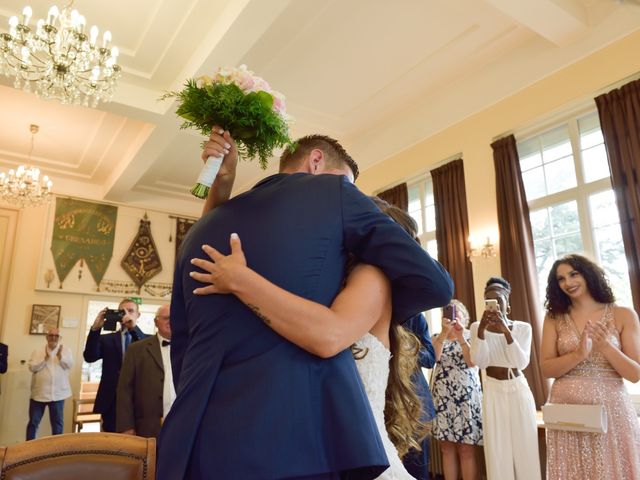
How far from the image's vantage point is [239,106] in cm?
132

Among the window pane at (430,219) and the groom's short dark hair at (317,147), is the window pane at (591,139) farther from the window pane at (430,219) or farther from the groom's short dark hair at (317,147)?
the groom's short dark hair at (317,147)

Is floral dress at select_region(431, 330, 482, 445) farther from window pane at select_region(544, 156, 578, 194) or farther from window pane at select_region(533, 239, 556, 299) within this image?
window pane at select_region(544, 156, 578, 194)

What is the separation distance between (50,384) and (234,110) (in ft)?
25.8

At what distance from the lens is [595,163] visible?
513 centimetres

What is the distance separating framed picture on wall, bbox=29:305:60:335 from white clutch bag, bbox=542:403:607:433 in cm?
855

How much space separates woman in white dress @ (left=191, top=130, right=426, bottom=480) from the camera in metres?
0.91

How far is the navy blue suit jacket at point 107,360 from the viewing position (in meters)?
4.56

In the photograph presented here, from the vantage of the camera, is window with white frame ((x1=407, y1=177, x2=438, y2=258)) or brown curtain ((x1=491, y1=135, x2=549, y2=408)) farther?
window with white frame ((x1=407, y1=177, x2=438, y2=258))

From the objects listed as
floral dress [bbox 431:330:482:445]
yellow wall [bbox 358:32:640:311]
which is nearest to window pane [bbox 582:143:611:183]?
yellow wall [bbox 358:32:640:311]

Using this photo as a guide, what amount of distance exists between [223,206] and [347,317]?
42cm

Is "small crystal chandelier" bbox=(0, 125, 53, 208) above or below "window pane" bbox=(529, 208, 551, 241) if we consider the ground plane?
above

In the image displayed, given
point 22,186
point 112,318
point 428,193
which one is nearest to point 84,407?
point 22,186

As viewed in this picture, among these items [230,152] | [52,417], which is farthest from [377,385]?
[52,417]

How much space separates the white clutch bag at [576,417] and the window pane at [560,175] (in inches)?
120
